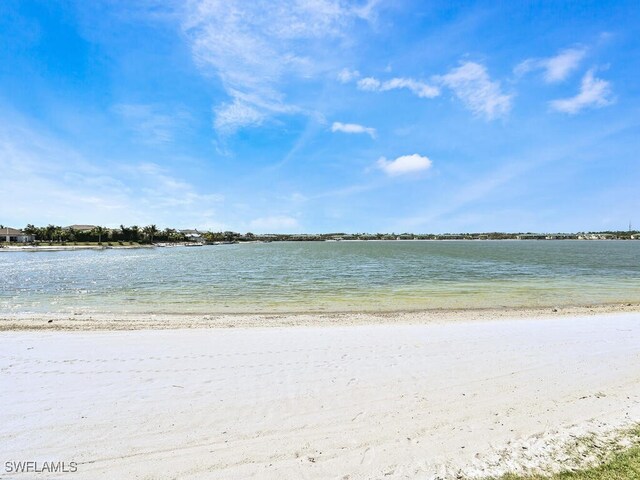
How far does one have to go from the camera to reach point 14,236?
146750 mm

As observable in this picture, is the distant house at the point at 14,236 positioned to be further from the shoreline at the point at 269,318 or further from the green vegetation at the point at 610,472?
the green vegetation at the point at 610,472

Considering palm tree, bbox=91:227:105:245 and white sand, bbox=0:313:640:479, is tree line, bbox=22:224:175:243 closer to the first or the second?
palm tree, bbox=91:227:105:245

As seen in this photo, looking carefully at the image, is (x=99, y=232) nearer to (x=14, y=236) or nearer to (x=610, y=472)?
(x=14, y=236)

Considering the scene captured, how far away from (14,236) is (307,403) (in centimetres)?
19225

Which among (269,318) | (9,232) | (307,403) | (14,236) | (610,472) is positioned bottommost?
(269,318)

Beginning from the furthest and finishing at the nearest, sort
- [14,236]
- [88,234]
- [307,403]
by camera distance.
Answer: [88,234] → [14,236] → [307,403]

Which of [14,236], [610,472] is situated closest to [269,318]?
[610,472]

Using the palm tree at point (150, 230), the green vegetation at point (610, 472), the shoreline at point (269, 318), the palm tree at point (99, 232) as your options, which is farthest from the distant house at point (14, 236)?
the green vegetation at point (610, 472)

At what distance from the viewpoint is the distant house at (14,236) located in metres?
144

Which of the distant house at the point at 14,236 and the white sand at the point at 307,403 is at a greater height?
the distant house at the point at 14,236

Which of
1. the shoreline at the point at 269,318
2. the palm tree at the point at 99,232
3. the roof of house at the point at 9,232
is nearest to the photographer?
the shoreline at the point at 269,318

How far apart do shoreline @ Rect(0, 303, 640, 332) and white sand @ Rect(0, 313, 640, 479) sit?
122 inches

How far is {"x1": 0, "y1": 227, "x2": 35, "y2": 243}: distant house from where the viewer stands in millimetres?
144000

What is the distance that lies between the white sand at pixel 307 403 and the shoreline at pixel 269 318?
10.1 feet
